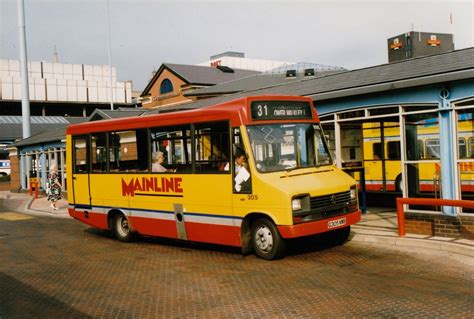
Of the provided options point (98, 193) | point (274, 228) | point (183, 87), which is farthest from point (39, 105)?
point (274, 228)

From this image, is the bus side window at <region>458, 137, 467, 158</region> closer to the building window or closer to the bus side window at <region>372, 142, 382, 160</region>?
the bus side window at <region>372, 142, 382, 160</region>

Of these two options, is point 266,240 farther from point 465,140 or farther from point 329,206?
point 465,140

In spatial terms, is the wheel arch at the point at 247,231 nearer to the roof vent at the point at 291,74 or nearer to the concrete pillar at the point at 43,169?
the concrete pillar at the point at 43,169

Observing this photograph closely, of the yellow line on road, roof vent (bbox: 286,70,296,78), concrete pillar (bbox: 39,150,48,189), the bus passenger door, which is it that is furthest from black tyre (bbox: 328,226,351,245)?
roof vent (bbox: 286,70,296,78)

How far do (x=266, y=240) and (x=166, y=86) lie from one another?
50.5 m

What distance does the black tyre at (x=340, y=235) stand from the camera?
11.0 meters

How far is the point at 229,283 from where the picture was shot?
828cm

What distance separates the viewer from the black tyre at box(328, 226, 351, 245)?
11.0 m

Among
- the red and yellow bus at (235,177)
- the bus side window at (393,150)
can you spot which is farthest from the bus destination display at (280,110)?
the bus side window at (393,150)

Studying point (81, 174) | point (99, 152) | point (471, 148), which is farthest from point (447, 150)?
point (81, 174)

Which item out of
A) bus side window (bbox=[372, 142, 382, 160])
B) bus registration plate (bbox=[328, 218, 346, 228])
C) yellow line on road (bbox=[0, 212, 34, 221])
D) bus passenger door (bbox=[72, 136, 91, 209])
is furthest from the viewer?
yellow line on road (bbox=[0, 212, 34, 221])

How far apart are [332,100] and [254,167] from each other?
523 cm

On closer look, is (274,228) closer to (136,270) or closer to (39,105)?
(136,270)

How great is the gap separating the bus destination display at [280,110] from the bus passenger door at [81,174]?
5.70 meters
